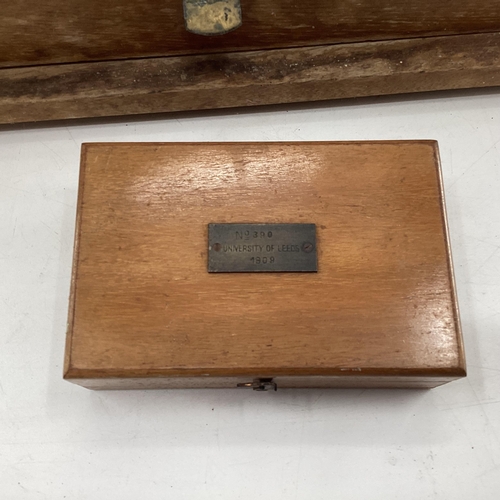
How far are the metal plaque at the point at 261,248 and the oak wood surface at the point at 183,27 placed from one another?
→ 0.50 metres

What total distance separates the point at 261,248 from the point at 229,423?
414 millimetres

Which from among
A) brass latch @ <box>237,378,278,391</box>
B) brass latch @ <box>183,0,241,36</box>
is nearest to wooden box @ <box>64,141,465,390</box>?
brass latch @ <box>237,378,278,391</box>

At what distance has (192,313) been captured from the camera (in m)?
0.98

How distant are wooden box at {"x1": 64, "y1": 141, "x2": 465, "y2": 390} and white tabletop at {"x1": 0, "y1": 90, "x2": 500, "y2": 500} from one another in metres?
0.12

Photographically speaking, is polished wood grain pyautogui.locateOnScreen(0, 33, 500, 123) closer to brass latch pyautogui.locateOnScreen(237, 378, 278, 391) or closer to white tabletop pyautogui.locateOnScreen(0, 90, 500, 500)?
white tabletop pyautogui.locateOnScreen(0, 90, 500, 500)

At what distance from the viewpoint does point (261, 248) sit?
1.01m

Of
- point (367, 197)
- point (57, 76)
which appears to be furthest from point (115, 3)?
point (367, 197)

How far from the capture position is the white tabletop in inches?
43.8

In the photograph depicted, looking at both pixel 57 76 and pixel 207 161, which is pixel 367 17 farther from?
pixel 57 76

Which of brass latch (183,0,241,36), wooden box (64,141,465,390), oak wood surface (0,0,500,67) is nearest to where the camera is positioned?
wooden box (64,141,465,390)

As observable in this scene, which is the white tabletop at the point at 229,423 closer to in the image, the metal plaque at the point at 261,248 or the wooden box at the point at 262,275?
Result: the wooden box at the point at 262,275

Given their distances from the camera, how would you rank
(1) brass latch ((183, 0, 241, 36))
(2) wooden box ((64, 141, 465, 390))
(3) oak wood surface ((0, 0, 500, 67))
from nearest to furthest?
(2) wooden box ((64, 141, 465, 390)) → (1) brass latch ((183, 0, 241, 36)) → (3) oak wood surface ((0, 0, 500, 67))

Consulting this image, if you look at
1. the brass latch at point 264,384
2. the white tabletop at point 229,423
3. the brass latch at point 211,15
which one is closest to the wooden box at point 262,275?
the brass latch at point 264,384

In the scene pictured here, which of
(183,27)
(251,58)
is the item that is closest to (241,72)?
(251,58)
